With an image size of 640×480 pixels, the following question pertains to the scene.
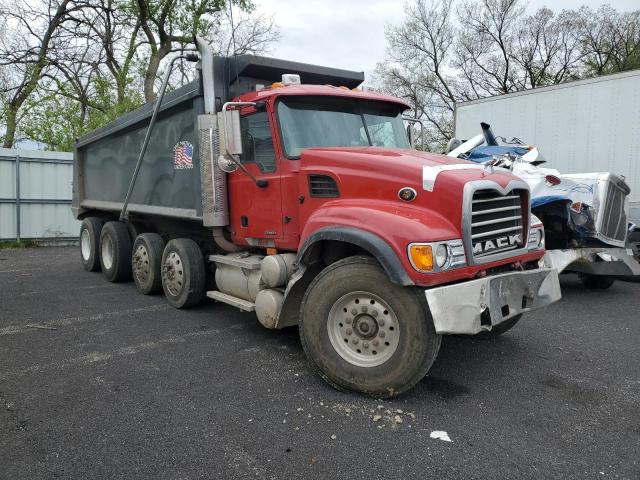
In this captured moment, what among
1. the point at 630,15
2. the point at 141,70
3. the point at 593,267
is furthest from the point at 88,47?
the point at 630,15

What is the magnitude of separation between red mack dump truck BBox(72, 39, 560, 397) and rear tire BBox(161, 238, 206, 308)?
24 mm

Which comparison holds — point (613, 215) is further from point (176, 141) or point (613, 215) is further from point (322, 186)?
point (176, 141)

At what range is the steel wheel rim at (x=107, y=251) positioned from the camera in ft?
28.2

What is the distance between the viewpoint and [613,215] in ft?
23.5

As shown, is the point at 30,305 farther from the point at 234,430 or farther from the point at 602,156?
the point at 602,156

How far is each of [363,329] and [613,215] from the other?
17.2ft

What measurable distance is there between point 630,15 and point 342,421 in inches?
1469

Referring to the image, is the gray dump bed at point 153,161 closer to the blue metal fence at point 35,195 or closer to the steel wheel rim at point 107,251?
the steel wheel rim at point 107,251

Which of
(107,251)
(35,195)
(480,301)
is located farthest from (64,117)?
(480,301)

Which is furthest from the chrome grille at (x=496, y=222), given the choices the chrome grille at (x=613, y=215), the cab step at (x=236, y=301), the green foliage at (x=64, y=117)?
the green foliage at (x=64, y=117)

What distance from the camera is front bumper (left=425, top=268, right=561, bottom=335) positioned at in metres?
3.42

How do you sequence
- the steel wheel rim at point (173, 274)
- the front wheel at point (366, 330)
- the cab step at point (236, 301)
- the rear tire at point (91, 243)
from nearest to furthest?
1. the front wheel at point (366, 330)
2. the cab step at point (236, 301)
3. the steel wheel rim at point (173, 274)
4. the rear tire at point (91, 243)

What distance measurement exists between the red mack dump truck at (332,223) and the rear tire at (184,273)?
0.02m

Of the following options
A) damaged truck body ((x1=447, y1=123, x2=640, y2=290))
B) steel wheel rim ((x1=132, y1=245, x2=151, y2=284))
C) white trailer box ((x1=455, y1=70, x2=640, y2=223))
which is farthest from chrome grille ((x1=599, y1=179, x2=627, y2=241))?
steel wheel rim ((x1=132, y1=245, x2=151, y2=284))
